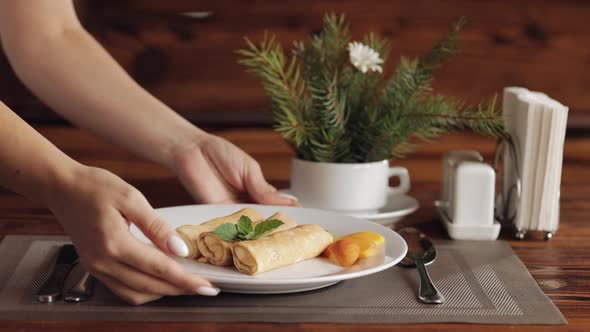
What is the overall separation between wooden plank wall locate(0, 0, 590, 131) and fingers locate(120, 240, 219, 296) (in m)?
1.84

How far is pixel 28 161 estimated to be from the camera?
0.95 metres

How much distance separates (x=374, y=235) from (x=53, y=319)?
0.39 m

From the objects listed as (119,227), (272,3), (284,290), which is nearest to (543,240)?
(284,290)

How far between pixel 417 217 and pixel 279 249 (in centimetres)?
46

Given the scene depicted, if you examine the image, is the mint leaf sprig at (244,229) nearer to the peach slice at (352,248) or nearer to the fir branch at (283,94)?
the peach slice at (352,248)

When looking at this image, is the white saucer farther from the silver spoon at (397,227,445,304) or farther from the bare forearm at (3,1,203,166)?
the bare forearm at (3,1,203,166)

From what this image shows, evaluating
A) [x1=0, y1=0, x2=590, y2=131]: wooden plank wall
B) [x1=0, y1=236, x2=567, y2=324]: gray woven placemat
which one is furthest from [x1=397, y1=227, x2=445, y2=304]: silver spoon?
[x1=0, y1=0, x2=590, y2=131]: wooden plank wall

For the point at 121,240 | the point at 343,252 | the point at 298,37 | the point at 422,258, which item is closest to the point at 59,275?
the point at 121,240

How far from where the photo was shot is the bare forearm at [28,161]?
36.7 inches

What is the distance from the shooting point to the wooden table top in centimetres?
87

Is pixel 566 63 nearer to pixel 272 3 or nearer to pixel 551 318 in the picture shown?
pixel 272 3

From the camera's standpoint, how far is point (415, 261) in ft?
3.52

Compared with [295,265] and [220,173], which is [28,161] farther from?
[220,173]

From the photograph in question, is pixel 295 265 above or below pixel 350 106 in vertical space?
below
